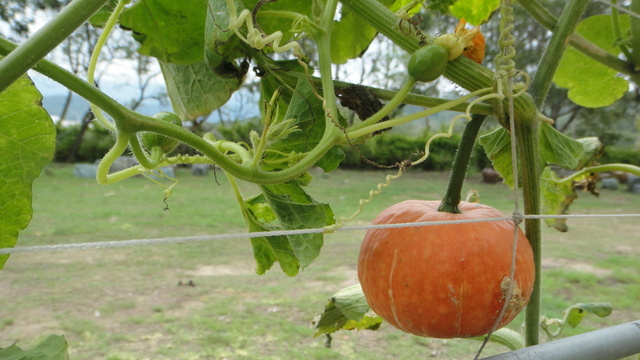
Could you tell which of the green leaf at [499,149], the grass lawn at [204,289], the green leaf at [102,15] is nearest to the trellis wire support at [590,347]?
A: the green leaf at [499,149]

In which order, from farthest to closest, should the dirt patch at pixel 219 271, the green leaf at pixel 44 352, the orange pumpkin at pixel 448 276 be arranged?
the dirt patch at pixel 219 271 → the orange pumpkin at pixel 448 276 → the green leaf at pixel 44 352

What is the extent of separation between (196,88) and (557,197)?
0.87 m

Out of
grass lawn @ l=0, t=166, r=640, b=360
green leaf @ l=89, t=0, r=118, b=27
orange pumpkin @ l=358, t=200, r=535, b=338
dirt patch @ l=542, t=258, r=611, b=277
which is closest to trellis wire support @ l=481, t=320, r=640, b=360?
orange pumpkin @ l=358, t=200, r=535, b=338

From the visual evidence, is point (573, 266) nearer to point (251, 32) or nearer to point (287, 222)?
point (287, 222)

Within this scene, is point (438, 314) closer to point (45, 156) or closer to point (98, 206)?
point (45, 156)

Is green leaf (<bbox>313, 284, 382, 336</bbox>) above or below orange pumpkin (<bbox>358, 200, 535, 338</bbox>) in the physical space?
below

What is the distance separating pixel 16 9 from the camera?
37.2 ft

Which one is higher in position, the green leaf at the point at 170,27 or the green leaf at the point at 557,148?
the green leaf at the point at 170,27

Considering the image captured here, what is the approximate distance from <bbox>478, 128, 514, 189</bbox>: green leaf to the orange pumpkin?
0.63 ft

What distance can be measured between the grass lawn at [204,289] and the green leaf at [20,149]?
2248mm

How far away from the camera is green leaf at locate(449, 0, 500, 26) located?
2.78ft

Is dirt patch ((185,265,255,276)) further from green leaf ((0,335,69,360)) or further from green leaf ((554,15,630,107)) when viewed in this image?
green leaf ((0,335,69,360))

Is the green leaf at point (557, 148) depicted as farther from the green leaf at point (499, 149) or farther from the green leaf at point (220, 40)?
the green leaf at point (220, 40)

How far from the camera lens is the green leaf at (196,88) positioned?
27.1 inches
